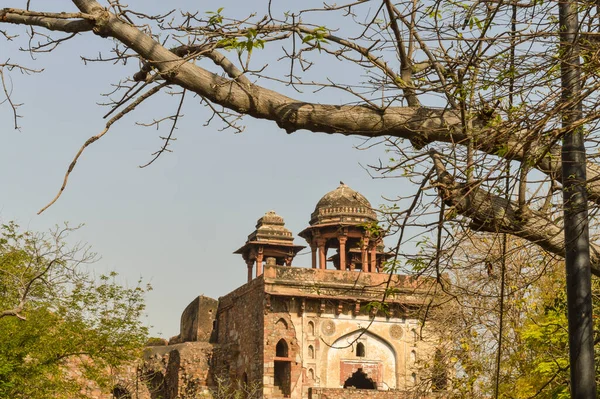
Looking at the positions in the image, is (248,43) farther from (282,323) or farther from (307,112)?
(282,323)

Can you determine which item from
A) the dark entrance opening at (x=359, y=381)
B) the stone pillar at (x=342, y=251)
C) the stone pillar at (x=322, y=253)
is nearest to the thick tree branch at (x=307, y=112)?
the stone pillar at (x=342, y=251)

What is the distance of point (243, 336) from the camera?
24.3 m

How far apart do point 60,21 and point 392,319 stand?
2031 cm

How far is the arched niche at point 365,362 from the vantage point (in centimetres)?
2311

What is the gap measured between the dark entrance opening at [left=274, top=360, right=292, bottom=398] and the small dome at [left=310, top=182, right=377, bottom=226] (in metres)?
4.40

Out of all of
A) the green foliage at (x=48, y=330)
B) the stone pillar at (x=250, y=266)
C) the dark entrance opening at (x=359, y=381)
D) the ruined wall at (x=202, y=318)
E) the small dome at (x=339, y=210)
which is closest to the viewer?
the green foliage at (x=48, y=330)

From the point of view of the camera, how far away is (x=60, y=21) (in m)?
4.19

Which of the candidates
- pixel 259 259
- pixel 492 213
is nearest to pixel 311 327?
pixel 259 259

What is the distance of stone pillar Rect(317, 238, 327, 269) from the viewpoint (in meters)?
25.3

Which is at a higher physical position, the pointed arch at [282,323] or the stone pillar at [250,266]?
the stone pillar at [250,266]

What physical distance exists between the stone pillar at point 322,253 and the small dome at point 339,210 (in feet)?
1.70

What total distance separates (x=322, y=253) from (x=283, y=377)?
13.0ft

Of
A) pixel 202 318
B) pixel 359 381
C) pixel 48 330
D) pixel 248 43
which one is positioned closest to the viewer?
pixel 248 43

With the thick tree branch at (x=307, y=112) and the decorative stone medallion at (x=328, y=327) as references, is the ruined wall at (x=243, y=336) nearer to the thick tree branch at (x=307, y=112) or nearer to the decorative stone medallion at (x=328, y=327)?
the decorative stone medallion at (x=328, y=327)
